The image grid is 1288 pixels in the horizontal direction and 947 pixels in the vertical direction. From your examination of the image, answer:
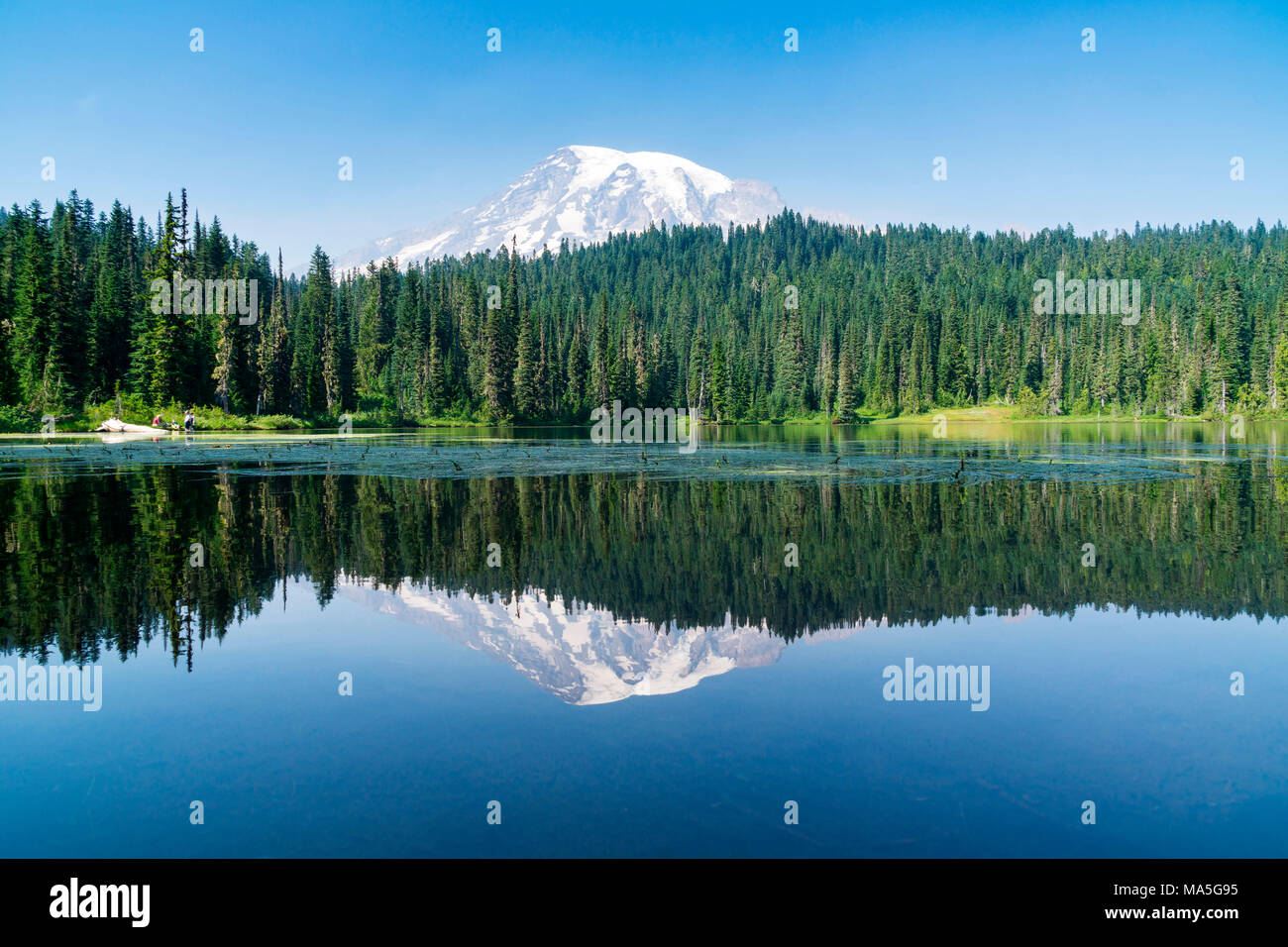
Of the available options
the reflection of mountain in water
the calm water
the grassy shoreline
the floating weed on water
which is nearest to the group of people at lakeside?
the grassy shoreline

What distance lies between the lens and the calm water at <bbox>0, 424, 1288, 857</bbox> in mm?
7219

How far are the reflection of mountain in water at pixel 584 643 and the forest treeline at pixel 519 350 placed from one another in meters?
87.2

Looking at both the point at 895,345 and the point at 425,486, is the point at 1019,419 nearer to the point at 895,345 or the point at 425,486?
the point at 895,345

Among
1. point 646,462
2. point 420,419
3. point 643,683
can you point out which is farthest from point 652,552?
point 420,419

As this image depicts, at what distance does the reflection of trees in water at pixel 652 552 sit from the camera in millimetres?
14430

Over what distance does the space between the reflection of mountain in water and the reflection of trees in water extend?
0.69 m

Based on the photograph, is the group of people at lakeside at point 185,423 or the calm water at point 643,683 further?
the group of people at lakeside at point 185,423

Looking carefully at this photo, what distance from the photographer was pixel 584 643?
12359 mm

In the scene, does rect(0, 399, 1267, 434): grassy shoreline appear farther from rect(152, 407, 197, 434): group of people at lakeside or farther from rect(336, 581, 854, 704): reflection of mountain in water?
rect(336, 581, 854, 704): reflection of mountain in water

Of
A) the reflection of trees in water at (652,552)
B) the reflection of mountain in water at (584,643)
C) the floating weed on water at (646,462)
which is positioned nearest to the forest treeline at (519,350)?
the floating weed on water at (646,462)

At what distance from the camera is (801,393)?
15812 centimetres

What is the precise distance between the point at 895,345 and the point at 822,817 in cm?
17174

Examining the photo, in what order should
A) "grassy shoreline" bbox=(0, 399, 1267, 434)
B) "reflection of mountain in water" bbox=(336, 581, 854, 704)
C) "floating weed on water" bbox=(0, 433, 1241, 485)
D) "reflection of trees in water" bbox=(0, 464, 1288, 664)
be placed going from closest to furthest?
"reflection of mountain in water" bbox=(336, 581, 854, 704)
"reflection of trees in water" bbox=(0, 464, 1288, 664)
"floating weed on water" bbox=(0, 433, 1241, 485)
"grassy shoreline" bbox=(0, 399, 1267, 434)

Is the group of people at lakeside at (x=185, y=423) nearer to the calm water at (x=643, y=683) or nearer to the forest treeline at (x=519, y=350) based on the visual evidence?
the forest treeline at (x=519, y=350)
